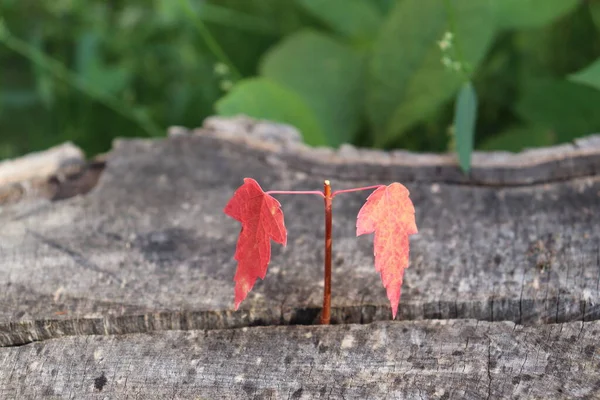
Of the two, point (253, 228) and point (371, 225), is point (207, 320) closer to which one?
point (253, 228)

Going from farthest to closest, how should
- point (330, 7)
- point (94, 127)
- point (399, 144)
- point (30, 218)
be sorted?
point (94, 127) < point (399, 144) < point (330, 7) < point (30, 218)

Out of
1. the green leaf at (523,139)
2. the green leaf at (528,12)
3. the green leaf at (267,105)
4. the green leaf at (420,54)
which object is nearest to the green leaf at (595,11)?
the green leaf at (528,12)

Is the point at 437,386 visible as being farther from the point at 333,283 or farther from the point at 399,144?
the point at 399,144

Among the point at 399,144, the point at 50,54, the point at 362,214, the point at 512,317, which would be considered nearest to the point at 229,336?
the point at 362,214

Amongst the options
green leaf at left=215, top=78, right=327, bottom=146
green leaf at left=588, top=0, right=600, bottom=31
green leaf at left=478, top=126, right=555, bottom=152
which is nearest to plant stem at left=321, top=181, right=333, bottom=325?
green leaf at left=215, top=78, right=327, bottom=146

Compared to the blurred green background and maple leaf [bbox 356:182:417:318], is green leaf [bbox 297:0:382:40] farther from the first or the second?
maple leaf [bbox 356:182:417:318]

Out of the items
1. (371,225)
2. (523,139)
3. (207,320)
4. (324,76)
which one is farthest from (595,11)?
(207,320)

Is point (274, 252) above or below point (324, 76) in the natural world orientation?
below
